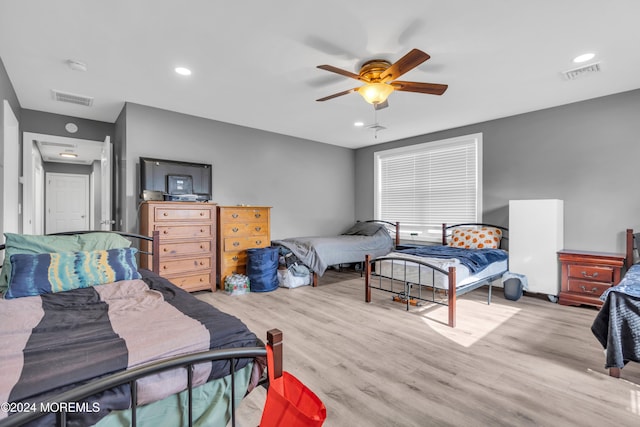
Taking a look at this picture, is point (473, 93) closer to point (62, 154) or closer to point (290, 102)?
point (290, 102)

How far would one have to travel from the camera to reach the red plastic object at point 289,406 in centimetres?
93

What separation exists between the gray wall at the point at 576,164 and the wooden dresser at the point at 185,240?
4.13m

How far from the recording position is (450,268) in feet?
9.95

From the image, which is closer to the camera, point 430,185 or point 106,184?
point 106,184

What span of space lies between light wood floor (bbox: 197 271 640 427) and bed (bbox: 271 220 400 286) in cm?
96

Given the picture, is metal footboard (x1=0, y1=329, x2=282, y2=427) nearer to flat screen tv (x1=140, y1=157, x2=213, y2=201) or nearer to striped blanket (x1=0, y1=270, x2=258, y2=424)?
striped blanket (x1=0, y1=270, x2=258, y2=424)

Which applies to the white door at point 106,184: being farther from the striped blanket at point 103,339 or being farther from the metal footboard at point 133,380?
the metal footboard at point 133,380

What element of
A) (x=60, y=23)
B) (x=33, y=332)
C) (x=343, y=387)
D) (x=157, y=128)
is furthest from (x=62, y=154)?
(x=343, y=387)

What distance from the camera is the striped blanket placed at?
0.94m

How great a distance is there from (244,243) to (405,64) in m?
3.24

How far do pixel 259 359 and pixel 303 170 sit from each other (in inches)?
189

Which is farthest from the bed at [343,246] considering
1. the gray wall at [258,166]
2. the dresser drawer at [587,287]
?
the dresser drawer at [587,287]

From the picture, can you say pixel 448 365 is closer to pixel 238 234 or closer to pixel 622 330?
pixel 622 330

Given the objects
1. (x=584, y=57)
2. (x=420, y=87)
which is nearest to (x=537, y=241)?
(x=584, y=57)
